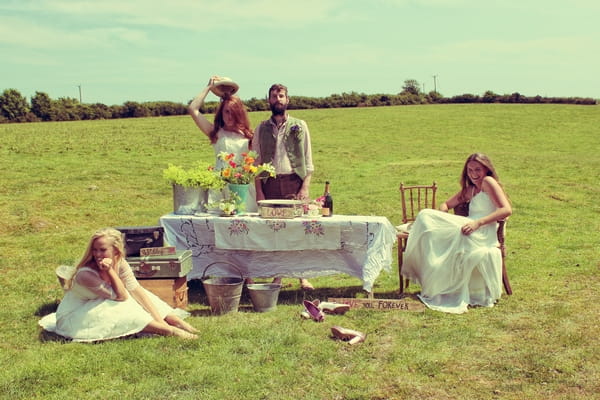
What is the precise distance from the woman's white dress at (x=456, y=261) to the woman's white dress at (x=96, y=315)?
3.02m

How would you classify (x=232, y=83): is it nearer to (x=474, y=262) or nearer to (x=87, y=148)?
(x=474, y=262)

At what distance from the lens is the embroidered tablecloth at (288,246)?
671 centimetres

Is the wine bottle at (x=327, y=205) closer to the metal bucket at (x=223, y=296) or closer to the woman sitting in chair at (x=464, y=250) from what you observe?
the woman sitting in chair at (x=464, y=250)

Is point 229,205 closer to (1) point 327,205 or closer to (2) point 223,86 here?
(1) point 327,205

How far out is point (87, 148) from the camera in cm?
2544

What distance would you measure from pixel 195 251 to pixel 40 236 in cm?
572

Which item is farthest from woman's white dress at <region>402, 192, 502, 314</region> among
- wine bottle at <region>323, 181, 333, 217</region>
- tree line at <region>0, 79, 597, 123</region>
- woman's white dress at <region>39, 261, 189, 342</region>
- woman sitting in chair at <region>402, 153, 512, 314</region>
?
tree line at <region>0, 79, 597, 123</region>

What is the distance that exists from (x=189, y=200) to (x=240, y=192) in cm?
64

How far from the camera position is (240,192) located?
7094mm

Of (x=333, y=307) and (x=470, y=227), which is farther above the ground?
(x=470, y=227)

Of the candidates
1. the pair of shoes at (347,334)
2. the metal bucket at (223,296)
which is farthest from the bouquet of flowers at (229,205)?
the pair of shoes at (347,334)

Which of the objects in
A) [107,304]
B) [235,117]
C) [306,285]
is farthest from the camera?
[306,285]

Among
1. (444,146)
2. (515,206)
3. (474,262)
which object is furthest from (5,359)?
(444,146)

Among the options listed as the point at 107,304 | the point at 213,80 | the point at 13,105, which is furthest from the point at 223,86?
the point at 13,105
